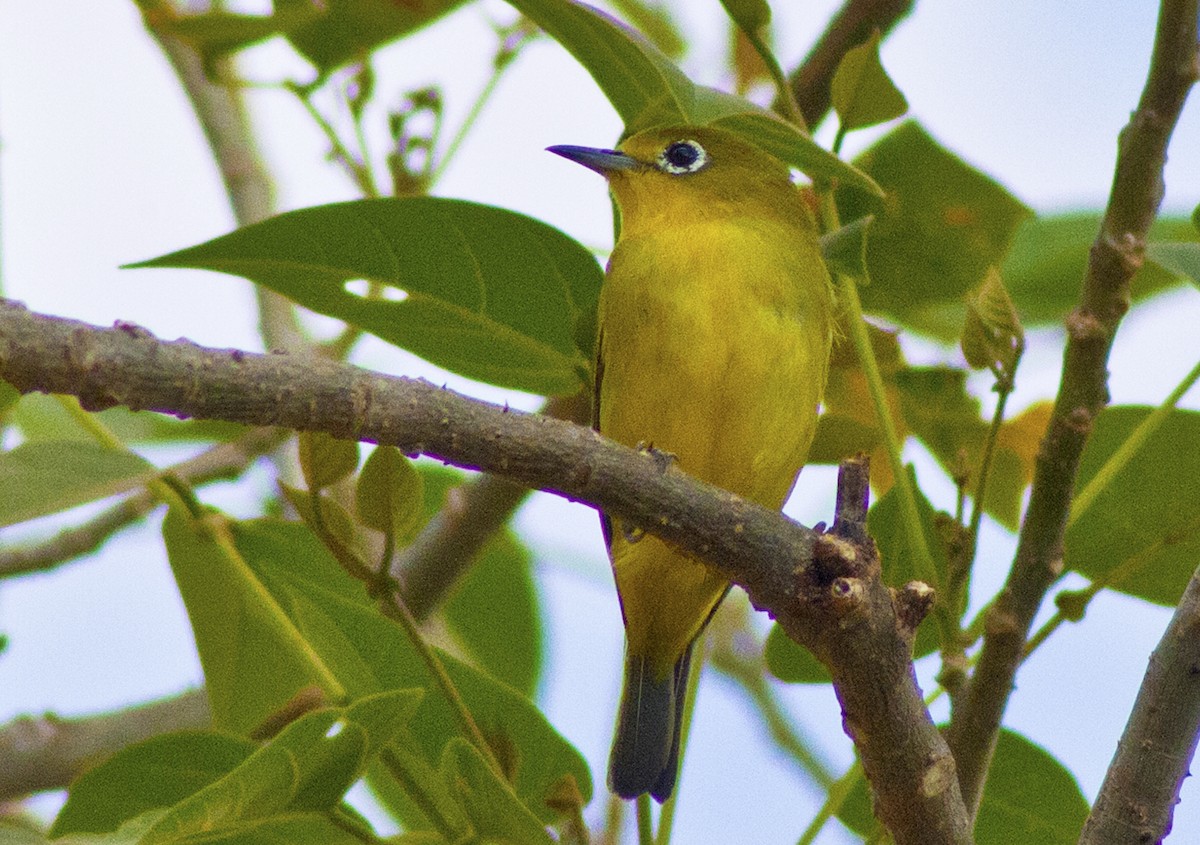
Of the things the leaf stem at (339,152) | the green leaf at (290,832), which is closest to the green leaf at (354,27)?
the leaf stem at (339,152)

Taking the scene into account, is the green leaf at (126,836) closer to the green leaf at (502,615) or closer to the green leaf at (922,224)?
the green leaf at (922,224)

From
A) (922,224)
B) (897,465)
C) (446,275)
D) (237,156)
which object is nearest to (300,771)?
(446,275)

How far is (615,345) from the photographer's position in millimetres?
2824

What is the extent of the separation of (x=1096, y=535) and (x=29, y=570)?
216cm

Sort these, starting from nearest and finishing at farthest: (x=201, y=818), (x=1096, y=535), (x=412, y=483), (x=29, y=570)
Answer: (x=201, y=818)
(x=412, y=483)
(x=1096, y=535)
(x=29, y=570)

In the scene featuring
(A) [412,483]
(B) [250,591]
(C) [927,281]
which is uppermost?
(C) [927,281]

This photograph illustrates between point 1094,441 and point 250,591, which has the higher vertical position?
point 1094,441

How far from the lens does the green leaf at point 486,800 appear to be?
68.4 inches

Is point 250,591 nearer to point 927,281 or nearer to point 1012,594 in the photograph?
point 1012,594

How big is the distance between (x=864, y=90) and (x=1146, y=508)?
2.59 feet

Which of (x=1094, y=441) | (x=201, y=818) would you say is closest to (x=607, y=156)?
(x=1094, y=441)

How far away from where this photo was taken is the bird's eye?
3.40 m

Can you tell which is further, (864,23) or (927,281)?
(864,23)

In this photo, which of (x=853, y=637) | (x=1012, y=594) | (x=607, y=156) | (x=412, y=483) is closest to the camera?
(x=853, y=637)
